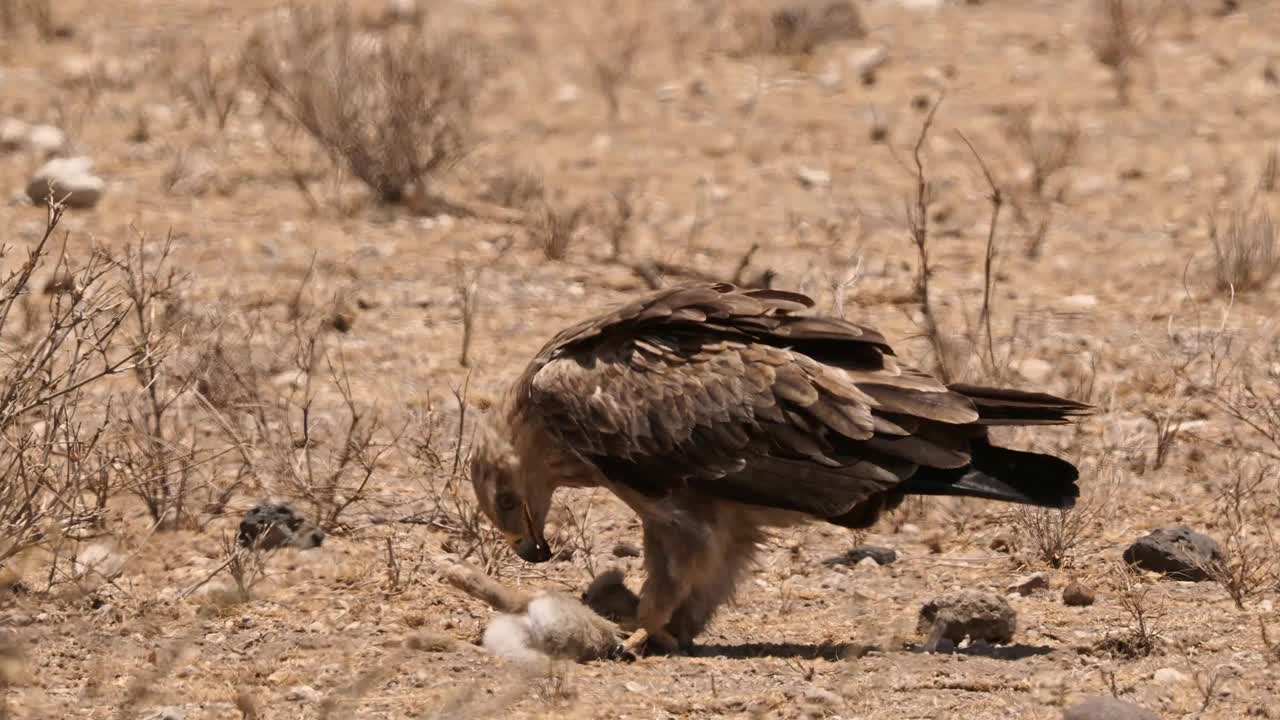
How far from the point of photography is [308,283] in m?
10.6

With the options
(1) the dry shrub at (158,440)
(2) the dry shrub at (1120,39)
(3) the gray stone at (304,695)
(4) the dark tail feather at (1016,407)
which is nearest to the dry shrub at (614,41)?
(2) the dry shrub at (1120,39)

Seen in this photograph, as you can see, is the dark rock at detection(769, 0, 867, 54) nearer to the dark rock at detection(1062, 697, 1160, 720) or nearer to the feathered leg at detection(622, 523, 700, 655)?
the feathered leg at detection(622, 523, 700, 655)

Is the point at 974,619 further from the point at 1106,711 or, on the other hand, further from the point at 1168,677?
the point at 1106,711

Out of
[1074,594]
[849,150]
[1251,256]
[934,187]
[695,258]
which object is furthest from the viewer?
[849,150]

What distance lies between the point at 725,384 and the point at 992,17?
38.8 ft

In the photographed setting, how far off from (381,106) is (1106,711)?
25.5ft

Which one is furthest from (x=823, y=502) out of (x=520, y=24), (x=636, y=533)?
(x=520, y=24)

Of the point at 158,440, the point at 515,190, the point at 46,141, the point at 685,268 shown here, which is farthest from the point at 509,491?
the point at 46,141

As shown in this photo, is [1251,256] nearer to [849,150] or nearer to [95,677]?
[849,150]

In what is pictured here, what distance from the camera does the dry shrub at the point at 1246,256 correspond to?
1042 cm

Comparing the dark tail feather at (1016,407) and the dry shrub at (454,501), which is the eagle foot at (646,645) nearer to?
the dry shrub at (454,501)

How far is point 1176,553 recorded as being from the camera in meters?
6.93

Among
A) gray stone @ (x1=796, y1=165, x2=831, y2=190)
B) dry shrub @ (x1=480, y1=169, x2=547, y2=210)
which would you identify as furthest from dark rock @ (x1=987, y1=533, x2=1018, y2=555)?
gray stone @ (x1=796, y1=165, x2=831, y2=190)

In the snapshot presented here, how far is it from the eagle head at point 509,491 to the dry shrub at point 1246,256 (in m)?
4.89
